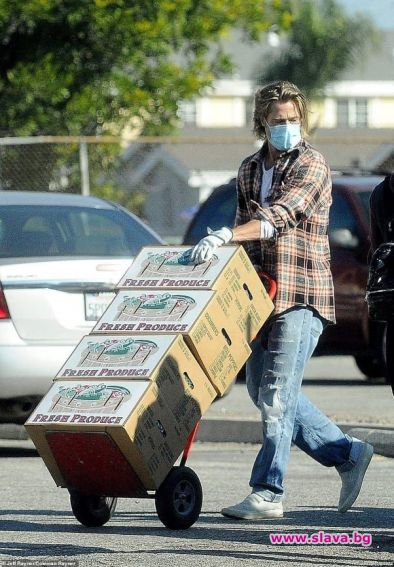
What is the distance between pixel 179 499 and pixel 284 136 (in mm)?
1567

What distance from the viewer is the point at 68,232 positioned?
380 inches

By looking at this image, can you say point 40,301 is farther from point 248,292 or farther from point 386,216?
point 386,216

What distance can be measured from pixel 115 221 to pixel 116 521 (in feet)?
11.2

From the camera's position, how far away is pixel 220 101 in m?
74.1

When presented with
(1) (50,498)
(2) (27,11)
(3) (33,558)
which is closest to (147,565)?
(3) (33,558)

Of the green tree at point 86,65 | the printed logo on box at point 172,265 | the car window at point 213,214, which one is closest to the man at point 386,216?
the printed logo on box at point 172,265

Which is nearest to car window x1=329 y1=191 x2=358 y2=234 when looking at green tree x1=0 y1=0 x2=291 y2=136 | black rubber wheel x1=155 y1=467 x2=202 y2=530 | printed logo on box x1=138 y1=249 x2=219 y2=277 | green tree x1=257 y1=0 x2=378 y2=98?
printed logo on box x1=138 y1=249 x2=219 y2=277

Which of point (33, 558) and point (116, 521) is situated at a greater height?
point (33, 558)

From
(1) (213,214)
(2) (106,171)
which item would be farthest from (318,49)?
(1) (213,214)

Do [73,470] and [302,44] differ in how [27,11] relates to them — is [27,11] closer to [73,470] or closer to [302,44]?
[73,470]

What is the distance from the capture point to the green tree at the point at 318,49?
7162 centimetres

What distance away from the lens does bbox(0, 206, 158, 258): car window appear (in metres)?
9.41

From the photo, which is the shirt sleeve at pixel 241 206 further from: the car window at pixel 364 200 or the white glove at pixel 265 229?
the car window at pixel 364 200

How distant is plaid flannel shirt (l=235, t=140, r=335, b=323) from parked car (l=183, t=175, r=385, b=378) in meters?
5.87
